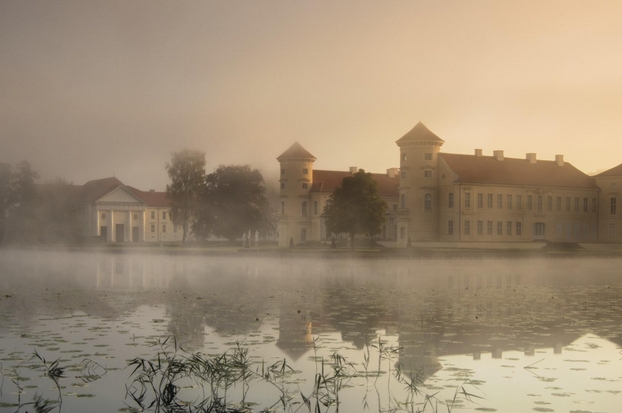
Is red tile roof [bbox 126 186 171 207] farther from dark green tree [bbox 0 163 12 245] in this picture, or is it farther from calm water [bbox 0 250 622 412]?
calm water [bbox 0 250 622 412]

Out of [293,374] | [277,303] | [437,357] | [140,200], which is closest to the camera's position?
[293,374]

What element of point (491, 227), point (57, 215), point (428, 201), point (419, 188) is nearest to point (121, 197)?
point (57, 215)

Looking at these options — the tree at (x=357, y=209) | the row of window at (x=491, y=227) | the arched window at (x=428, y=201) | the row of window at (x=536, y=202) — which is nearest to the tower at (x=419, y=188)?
the arched window at (x=428, y=201)

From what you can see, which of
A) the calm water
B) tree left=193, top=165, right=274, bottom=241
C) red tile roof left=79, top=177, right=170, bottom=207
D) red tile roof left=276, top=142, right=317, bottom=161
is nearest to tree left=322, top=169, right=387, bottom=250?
tree left=193, top=165, right=274, bottom=241

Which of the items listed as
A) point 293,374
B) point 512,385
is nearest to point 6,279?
point 293,374

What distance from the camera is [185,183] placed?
9775 centimetres

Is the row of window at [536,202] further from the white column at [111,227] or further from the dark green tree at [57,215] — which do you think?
the white column at [111,227]

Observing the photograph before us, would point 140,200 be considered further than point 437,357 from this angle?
Yes

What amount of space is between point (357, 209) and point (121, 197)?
194 feet

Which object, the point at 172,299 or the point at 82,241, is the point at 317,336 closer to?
the point at 172,299

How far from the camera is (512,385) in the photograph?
979 centimetres

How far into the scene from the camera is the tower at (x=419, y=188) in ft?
296

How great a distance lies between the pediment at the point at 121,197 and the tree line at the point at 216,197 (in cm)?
2667

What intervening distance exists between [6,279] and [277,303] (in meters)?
15.0
